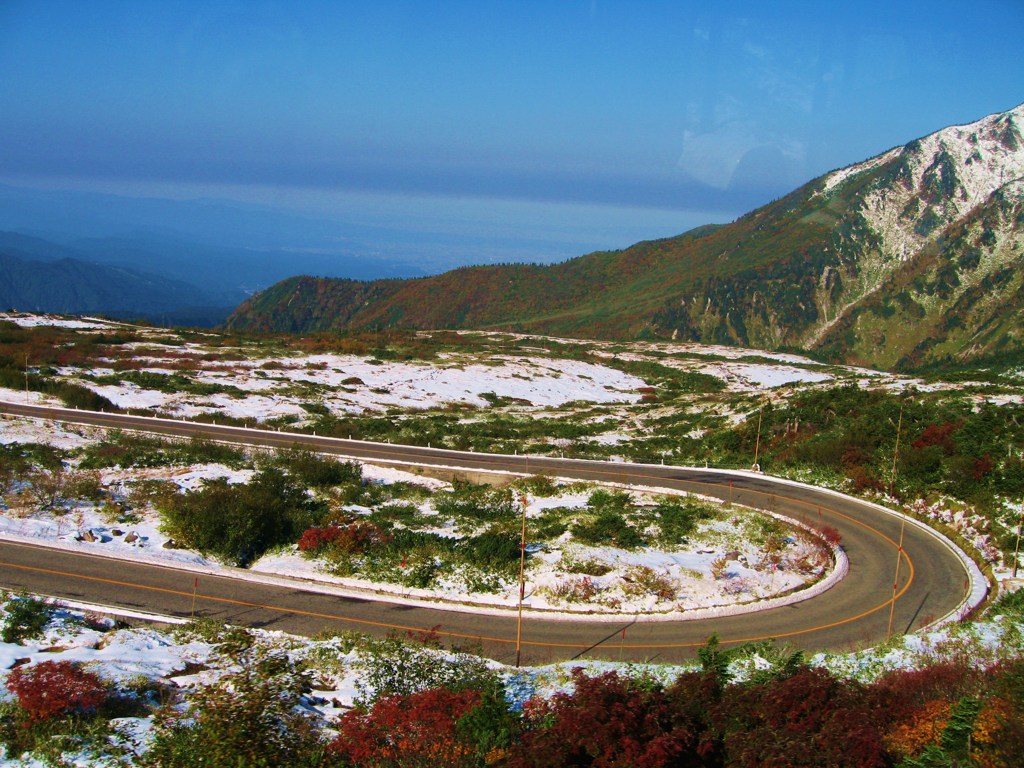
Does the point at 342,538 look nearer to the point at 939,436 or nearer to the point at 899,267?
the point at 939,436

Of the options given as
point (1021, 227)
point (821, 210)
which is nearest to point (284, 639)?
point (1021, 227)

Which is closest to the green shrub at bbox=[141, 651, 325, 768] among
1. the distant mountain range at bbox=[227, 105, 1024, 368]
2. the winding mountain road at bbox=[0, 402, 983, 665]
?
the winding mountain road at bbox=[0, 402, 983, 665]

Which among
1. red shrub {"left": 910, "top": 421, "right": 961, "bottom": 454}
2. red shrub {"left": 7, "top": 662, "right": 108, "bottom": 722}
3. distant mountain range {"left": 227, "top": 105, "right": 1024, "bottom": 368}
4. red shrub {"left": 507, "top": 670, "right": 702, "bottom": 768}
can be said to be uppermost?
distant mountain range {"left": 227, "top": 105, "right": 1024, "bottom": 368}

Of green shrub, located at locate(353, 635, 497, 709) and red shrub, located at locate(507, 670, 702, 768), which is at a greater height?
red shrub, located at locate(507, 670, 702, 768)

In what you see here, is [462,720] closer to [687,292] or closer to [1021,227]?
[1021,227]

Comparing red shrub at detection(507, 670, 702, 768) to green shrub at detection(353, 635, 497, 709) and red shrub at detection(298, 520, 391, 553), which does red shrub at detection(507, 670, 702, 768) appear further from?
red shrub at detection(298, 520, 391, 553)

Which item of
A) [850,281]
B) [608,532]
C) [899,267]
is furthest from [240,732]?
[899,267]

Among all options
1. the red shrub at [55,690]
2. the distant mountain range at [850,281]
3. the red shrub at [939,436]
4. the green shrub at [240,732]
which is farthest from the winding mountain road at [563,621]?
the distant mountain range at [850,281]

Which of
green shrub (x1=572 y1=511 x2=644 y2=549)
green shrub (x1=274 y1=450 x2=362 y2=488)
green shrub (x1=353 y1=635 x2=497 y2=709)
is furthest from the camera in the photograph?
green shrub (x1=274 y1=450 x2=362 y2=488)

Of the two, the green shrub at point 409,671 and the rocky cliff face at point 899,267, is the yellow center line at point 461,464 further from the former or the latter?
the rocky cliff face at point 899,267
